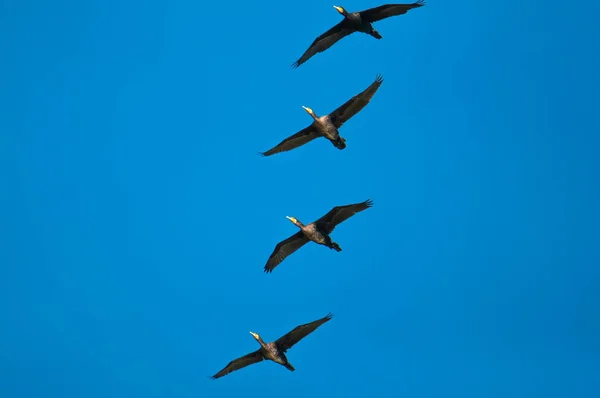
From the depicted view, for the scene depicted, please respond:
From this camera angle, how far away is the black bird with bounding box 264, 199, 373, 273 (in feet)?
148

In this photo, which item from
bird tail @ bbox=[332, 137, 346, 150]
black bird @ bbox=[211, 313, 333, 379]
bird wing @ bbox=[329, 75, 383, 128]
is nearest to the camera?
bird wing @ bbox=[329, 75, 383, 128]

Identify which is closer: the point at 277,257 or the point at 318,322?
the point at 318,322

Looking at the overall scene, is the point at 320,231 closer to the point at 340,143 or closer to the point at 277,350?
the point at 340,143

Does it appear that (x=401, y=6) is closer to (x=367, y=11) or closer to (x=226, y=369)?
(x=367, y=11)

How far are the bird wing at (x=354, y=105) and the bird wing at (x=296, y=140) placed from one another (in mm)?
1213

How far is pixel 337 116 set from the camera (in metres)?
45.8

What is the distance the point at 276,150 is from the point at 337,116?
3409 millimetres

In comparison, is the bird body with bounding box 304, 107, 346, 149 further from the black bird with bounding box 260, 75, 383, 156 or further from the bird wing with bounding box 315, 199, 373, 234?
the bird wing with bounding box 315, 199, 373, 234

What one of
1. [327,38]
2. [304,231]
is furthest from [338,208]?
[327,38]

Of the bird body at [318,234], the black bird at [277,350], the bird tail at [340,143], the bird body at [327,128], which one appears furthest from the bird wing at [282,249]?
the bird body at [327,128]

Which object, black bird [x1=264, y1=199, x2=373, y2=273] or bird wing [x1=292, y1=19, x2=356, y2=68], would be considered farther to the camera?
bird wing [x1=292, y1=19, x2=356, y2=68]

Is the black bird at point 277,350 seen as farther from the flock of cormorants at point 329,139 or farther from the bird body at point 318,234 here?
the bird body at point 318,234

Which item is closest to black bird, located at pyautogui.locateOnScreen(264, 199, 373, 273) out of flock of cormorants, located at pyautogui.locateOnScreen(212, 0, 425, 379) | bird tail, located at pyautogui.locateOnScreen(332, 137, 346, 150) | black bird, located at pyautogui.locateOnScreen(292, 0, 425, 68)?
flock of cormorants, located at pyautogui.locateOnScreen(212, 0, 425, 379)

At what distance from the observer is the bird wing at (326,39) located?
1874 inches
